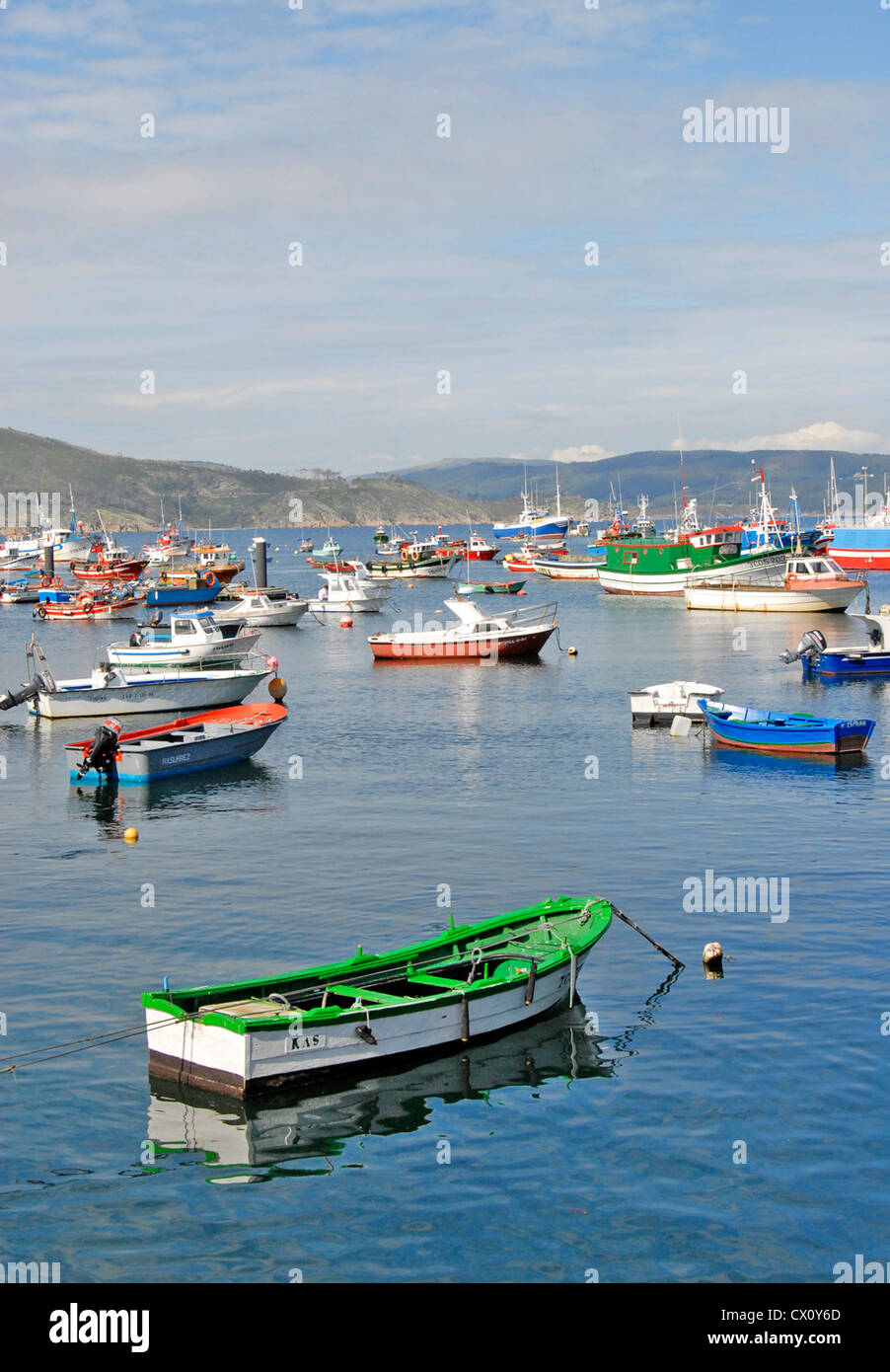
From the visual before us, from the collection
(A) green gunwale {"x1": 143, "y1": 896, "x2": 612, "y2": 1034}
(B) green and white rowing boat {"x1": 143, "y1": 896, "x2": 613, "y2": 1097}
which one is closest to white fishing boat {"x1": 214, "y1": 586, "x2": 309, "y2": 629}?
(A) green gunwale {"x1": 143, "y1": 896, "x2": 612, "y2": 1034}

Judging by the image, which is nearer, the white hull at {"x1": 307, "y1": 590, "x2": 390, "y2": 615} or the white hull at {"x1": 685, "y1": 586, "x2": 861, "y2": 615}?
the white hull at {"x1": 685, "y1": 586, "x2": 861, "y2": 615}

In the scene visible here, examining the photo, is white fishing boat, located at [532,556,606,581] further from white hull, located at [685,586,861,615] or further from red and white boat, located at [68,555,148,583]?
red and white boat, located at [68,555,148,583]

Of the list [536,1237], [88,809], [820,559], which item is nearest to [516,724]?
[88,809]

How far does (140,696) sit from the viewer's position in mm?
55344

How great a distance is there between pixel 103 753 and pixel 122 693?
13120 mm

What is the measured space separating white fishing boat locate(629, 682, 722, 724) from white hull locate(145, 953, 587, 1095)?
33.1 m

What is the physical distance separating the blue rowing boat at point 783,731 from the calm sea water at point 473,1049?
912 mm

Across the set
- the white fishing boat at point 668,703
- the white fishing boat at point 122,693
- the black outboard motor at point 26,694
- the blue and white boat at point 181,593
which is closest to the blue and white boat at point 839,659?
the white fishing boat at point 668,703

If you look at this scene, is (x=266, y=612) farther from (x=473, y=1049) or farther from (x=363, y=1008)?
(x=363, y=1008)

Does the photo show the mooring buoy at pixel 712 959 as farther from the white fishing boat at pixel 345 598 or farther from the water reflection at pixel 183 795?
the white fishing boat at pixel 345 598

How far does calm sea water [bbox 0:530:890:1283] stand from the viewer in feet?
51.4

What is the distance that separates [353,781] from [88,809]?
8.40m

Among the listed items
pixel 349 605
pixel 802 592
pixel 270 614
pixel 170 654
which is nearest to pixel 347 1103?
pixel 170 654

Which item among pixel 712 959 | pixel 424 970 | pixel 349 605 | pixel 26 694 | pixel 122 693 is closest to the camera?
pixel 424 970
